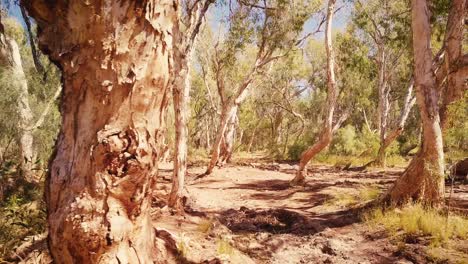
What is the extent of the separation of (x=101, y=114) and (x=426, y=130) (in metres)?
5.20

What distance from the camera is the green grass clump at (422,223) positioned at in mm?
4879

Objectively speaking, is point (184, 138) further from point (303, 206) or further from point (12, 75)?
point (12, 75)

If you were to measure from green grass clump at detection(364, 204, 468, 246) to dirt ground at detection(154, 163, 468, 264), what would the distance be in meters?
0.20

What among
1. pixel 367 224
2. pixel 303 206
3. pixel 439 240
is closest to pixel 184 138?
pixel 303 206

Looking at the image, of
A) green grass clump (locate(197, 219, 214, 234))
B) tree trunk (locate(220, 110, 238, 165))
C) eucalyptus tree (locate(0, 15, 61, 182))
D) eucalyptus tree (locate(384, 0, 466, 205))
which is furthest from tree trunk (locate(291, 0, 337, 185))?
eucalyptus tree (locate(0, 15, 61, 182))

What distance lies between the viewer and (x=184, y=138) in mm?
6867

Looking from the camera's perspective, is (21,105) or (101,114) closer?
(101,114)

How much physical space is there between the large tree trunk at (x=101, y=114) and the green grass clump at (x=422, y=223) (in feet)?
13.5

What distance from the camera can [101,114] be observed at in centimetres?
237

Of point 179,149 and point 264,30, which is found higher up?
point 264,30

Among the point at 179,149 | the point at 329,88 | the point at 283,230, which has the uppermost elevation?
the point at 329,88

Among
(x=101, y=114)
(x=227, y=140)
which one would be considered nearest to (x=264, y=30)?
(x=227, y=140)

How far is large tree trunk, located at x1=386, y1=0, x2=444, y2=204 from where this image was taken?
18.9 feet

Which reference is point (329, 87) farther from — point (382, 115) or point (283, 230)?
point (382, 115)
